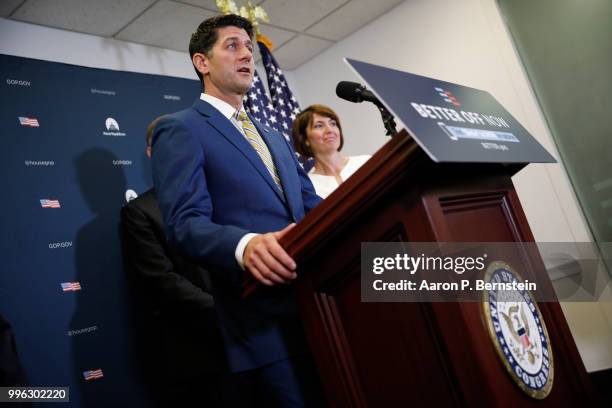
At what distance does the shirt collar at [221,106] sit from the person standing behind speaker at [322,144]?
179 centimetres

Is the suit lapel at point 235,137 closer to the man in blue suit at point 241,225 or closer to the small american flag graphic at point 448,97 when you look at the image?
the man in blue suit at point 241,225

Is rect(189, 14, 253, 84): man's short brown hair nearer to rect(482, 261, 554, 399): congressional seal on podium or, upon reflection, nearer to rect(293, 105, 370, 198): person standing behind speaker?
rect(482, 261, 554, 399): congressional seal on podium

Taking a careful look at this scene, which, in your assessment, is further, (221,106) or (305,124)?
(305,124)

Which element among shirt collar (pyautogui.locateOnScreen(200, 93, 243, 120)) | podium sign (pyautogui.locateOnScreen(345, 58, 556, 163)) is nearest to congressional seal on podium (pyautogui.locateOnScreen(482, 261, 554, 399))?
podium sign (pyautogui.locateOnScreen(345, 58, 556, 163))

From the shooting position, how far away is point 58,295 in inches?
127

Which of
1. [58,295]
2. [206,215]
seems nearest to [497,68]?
[58,295]

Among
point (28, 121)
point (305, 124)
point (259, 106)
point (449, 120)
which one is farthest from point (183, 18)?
point (449, 120)

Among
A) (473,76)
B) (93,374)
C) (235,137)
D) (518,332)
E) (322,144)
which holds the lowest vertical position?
(518,332)

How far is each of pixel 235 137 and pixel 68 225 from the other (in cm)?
244

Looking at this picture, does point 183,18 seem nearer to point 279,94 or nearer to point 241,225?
point 279,94

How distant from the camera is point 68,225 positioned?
3418 millimetres

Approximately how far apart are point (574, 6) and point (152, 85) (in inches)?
123

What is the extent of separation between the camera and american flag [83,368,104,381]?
125 inches

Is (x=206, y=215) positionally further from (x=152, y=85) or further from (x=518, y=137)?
(x=152, y=85)
